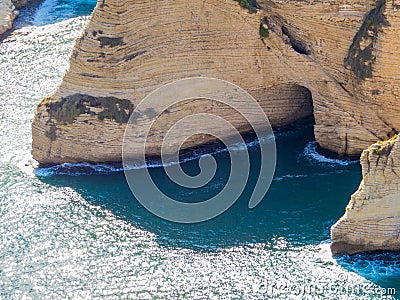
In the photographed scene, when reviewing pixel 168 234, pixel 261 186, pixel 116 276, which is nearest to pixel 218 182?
pixel 261 186

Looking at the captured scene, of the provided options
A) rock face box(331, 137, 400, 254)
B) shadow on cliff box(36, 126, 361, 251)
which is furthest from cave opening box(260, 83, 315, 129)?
rock face box(331, 137, 400, 254)

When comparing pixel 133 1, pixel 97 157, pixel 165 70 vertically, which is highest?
pixel 133 1

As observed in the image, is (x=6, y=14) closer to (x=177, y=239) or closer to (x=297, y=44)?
(x=297, y=44)

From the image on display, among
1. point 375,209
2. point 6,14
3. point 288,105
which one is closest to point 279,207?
point 375,209

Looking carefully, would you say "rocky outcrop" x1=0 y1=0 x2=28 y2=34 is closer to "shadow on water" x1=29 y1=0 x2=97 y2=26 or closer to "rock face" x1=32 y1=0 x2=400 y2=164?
"shadow on water" x1=29 y1=0 x2=97 y2=26

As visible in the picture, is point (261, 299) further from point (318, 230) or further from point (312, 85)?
point (312, 85)

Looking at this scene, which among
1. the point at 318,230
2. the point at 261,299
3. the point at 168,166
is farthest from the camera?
the point at 168,166
